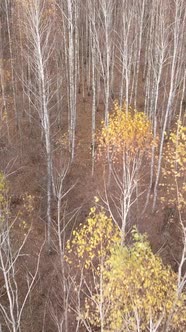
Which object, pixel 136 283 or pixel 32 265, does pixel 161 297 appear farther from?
pixel 32 265

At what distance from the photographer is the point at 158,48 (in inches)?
668

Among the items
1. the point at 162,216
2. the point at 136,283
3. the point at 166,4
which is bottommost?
the point at 162,216

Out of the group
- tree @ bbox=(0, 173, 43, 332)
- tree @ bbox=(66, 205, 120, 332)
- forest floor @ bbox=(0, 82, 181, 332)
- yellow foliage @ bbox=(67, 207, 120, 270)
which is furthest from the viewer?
forest floor @ bbox=(0, 82, 181, 332)

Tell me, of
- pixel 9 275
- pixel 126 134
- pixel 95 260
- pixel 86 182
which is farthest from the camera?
pixel 86 182

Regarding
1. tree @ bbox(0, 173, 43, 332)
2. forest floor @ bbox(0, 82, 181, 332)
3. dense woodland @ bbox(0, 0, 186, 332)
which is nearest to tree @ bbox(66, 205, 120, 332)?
dense woodland @ bbox(0, 0, 186, 332)

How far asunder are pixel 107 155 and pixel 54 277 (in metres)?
7.35

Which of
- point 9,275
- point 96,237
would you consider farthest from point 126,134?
point 9,275

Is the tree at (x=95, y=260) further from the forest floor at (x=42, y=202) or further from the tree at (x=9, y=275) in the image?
the forest floor at (x=42, y=202)

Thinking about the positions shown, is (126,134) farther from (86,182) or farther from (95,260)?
(95,260)

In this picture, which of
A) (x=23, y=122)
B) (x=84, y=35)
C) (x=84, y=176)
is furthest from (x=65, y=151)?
(x=84, y=35)

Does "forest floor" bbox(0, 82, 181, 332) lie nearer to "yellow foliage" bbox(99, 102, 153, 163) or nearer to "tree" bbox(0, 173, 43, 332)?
"tree" bbox(0, 173, 43, 332)

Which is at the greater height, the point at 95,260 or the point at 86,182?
the point at 86,182

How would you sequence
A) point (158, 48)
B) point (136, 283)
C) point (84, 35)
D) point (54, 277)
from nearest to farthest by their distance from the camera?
point (136, 283)
point (54, 277)
point (158, 48)
point (84, 35)

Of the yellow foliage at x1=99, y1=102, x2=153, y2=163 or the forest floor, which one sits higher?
the yellow foliage at x1=99, y1=102, x2=153, y2=163
